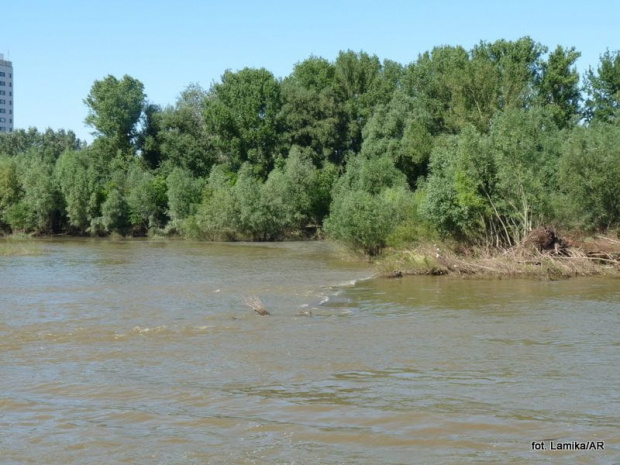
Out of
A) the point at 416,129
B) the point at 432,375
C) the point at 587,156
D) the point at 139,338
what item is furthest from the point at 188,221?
the point at 432,375

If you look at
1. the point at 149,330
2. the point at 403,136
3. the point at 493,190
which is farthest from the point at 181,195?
the point at 149,330

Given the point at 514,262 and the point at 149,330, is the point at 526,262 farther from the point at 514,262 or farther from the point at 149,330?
the point at 149,330

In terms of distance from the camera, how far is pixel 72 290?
102ft

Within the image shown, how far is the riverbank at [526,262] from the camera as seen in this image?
3155 centimetres

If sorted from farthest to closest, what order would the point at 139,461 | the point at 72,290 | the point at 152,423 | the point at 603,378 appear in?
the point at 72,290 < the point at 603,378 < the point at 152,423 < the point at 139,461

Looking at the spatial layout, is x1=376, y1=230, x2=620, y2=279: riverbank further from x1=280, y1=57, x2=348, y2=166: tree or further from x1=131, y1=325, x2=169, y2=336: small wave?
x1=280, y1=57, x2=348, y2=166: tree

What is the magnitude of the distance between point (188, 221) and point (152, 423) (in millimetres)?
59710

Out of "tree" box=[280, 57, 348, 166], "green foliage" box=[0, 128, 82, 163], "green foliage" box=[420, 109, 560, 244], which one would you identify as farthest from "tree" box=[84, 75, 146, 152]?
"green foliage" box=[420, 109, 560, 244]

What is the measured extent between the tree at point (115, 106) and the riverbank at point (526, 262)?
6075 cm

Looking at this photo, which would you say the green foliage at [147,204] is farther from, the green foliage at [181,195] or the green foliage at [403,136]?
the green foliage at [403,136]

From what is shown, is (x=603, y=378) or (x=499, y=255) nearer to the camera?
(x=603, y=378)

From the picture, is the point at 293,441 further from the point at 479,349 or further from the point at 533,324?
the point at 533,324

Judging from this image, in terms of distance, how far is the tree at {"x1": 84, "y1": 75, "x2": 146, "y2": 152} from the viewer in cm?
8612

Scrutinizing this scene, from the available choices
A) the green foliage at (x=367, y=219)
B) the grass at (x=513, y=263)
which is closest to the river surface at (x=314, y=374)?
the grass at (x=513, y=263)
